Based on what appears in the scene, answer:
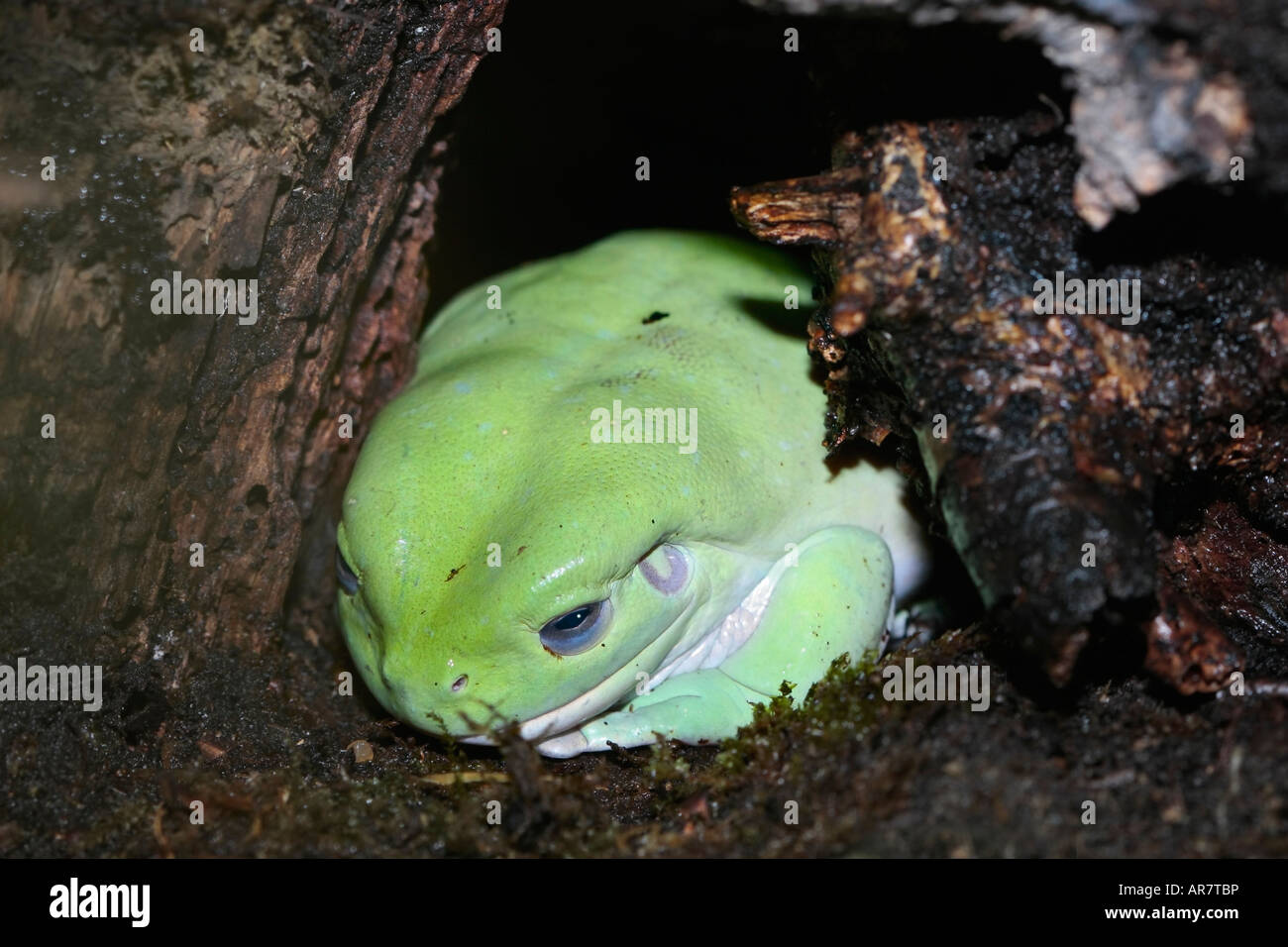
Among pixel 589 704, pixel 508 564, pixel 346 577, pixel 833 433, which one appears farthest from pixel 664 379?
pixel 346 577

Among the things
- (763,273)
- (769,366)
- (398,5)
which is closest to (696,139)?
(763,273)

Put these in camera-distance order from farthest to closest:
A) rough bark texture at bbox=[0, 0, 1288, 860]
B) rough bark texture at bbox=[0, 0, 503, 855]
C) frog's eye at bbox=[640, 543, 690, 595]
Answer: frog's eye at bbox=[640, 543, 690, 595] → rough bark texture at bbox=[0, 0, 503, 855] → rough bark texture at bbox=[0, 0, 1288, 860]

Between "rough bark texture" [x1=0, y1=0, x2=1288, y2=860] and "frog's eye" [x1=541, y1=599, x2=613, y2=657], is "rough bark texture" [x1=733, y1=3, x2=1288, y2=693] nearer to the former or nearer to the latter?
"rough bark texture" [x1=0, y1=0, x2=1288, y2=860]

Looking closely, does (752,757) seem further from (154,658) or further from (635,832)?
(154,658)

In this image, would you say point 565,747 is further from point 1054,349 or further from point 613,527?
point 1054,349

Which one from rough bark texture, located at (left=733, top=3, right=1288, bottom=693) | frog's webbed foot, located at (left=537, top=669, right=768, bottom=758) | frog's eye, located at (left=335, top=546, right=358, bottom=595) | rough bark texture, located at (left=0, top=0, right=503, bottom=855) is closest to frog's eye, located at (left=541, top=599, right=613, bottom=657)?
frog's webbed foot, located at (left=537, top=669, right=768, bottom=758)

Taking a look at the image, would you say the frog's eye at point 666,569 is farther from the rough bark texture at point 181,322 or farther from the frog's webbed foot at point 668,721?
the rough bark texture at point 181,322
